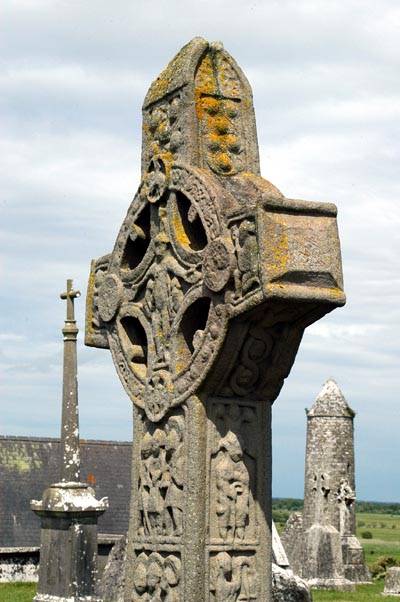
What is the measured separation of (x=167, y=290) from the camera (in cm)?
651

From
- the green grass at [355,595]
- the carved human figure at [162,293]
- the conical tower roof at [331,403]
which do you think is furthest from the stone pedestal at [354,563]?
the carved human figure at [162,293]

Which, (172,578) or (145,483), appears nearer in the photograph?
(172,578)

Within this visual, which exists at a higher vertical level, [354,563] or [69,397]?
[69,397]

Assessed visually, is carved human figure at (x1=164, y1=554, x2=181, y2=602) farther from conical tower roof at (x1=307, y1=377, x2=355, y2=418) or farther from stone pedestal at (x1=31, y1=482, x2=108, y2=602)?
conical tower roof at (x1=307, y1=377, x2=355, y2=418)

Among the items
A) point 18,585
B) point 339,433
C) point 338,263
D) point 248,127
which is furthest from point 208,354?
point 339,433

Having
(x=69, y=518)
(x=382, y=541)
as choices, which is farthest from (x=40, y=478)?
(x=382, y=541)

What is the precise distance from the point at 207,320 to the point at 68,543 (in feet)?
27.1

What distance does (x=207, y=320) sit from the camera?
20.0 feet

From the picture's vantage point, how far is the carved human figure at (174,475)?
6.14 meters

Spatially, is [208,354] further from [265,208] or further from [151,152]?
[151,152]

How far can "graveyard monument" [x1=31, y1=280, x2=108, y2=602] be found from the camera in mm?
13656

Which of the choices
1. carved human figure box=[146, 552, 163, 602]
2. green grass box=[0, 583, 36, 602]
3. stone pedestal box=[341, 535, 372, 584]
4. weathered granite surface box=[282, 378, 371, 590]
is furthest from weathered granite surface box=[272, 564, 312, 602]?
weathered granite surface box=[282, 378, 371, 590]

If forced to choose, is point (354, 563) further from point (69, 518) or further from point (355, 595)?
point (69, 518)

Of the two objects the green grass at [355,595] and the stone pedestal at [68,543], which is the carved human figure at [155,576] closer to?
the stone pedestal at [68,543]
